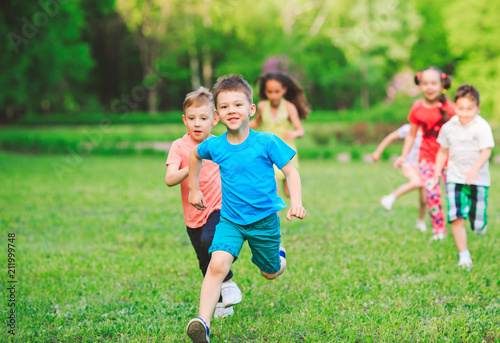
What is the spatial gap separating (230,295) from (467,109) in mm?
3031

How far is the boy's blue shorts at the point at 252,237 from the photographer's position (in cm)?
348

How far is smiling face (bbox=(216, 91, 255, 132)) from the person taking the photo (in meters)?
3.43

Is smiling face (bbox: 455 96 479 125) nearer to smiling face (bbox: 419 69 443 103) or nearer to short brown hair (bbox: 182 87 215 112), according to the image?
smiling face (bbox: 419 69 443 103)

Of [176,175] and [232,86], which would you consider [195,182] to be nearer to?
[176,175]

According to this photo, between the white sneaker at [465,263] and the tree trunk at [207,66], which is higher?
the tree trunk at [207,66]

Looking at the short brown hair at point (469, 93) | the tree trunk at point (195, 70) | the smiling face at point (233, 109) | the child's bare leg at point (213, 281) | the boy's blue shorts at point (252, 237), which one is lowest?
the child's bare leg at point (213, 281)

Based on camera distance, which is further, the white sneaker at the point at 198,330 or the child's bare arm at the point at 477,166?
the child's bare arm at the point at 477,166

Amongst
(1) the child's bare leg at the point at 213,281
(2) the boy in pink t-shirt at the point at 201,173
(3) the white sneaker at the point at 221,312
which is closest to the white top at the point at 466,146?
(2) the boy in pink t-shirt at the point at 201,173

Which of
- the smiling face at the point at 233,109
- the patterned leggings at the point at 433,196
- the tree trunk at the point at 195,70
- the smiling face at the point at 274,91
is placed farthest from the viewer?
the tree trunk at the point at 195,70

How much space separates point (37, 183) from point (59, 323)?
9.30 meters

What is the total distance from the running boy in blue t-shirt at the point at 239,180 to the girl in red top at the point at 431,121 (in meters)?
3.20

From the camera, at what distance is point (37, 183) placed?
1235 centimetres

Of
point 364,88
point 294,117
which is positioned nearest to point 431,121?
point 294,117

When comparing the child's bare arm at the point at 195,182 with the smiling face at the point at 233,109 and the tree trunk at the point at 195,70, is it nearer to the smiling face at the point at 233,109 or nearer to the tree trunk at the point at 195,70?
the smiling face at the point at 233,109
